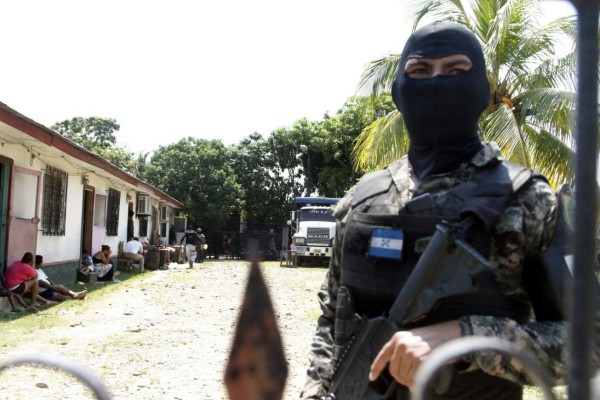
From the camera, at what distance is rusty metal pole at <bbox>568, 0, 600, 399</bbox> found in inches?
17.0

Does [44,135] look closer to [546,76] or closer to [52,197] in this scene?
[52,197]

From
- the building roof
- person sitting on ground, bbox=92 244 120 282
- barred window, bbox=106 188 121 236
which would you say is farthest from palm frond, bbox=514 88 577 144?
barred window, bbox=106 188 121 236

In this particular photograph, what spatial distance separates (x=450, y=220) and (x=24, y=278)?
794 cm

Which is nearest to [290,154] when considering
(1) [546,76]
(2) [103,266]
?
(2) [103,266]

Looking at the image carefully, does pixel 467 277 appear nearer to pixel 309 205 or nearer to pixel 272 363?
pixel 272 363

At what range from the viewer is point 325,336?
161 cm

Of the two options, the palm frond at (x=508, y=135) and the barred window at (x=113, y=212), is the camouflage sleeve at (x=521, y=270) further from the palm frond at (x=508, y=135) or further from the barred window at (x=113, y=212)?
the barred window at (x=113, y=212)

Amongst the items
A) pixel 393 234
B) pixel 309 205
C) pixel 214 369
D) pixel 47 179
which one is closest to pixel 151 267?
pixel 309 205

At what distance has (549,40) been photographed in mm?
8273

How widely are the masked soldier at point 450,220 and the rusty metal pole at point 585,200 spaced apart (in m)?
0.59

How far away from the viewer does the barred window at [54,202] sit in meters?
9.84

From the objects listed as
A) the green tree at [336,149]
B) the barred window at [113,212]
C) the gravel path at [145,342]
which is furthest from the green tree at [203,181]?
the gravel path at [145,342]

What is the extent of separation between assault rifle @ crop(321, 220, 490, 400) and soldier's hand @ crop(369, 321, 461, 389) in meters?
0.05

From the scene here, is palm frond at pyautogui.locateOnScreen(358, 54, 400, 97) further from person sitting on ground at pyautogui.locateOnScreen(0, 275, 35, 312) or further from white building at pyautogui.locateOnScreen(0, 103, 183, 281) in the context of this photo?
person sitting on ground at pyautogui.locateOnScreen(0, 275, 35, 312)
